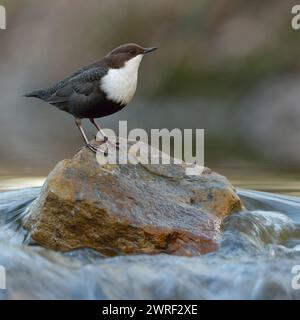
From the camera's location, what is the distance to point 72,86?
18.1 ft

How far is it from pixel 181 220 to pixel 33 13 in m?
15.1

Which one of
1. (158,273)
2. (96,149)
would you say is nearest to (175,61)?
(96,149)

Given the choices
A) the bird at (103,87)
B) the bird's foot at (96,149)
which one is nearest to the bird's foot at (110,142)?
the bird at (103,87)

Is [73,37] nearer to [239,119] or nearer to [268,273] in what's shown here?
[239,119]

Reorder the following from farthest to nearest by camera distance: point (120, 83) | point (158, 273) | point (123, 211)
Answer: point (120, 83)
point (123, 211)
point (158, 273)

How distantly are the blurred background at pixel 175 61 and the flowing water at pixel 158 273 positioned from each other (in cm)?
787

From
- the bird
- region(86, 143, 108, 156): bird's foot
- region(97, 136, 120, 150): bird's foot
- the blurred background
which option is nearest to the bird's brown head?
the bird

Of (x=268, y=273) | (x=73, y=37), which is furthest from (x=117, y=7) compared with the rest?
(x=268, y=273)

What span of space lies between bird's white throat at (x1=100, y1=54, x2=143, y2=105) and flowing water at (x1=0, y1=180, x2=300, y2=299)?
1.19 m

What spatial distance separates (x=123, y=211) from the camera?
4805 millimetres

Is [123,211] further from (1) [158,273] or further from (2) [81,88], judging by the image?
(2) [81,88]

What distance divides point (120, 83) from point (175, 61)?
11936mm
